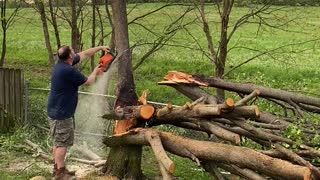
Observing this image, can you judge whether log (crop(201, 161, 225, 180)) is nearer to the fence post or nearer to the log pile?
the log pile

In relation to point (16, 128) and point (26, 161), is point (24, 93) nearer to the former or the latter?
point (16, 128)

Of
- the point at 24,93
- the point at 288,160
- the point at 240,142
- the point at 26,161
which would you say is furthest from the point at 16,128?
the point at 288,160

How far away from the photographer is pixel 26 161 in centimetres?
866

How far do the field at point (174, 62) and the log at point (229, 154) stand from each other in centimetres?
123

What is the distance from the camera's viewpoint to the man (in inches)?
287

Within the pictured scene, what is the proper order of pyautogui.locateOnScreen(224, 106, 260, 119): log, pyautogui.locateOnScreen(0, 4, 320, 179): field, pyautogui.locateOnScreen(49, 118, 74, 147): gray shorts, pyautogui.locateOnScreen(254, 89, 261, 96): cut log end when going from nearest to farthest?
pyautogui.locateOnScreen(224, 106, 260, 119): log, pyautogui.locateOnScreen(254, 89, 261, 96): cut log end, pyautogui.locateOnScreen(49, 118, 74, 147): gray shorts, pyautogui.locateOnScreen(0, 4, 320, 179): field

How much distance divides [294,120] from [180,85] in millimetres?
1483

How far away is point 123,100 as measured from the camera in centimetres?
773

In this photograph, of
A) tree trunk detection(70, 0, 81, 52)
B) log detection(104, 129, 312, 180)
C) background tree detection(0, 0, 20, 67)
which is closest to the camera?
log detection(104, 129, 312, 180)

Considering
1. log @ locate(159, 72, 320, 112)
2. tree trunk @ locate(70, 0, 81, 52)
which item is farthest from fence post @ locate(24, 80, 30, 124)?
log @ locate(159, 72, 320, 112)

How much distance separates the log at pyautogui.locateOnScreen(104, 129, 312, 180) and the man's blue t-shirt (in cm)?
71

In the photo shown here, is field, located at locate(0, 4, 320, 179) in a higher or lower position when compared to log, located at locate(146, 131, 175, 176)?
higher

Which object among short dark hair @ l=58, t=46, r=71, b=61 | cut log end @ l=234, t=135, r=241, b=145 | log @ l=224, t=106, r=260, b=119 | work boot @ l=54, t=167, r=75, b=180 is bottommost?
work boot @ l=54, t=167, r=75, b=180

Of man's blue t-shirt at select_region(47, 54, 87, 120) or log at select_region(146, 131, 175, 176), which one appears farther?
man's blue t-shirt at select_region(47, 54, 87, 120)
